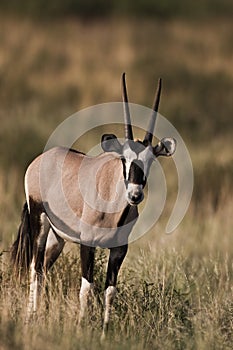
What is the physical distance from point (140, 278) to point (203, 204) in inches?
220

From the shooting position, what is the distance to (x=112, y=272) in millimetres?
6281

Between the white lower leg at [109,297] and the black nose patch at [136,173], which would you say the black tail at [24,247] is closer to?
the white lower leg at [109,297]

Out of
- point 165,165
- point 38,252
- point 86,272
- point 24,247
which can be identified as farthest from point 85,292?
point 165,165

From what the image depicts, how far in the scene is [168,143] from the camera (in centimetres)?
622

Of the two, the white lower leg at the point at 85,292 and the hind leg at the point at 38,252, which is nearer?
the white lower leg at the point at 85,292

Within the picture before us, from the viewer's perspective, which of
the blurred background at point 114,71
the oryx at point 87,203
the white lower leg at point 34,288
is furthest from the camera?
the blurred background at point 114,71

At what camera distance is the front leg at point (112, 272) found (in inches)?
246

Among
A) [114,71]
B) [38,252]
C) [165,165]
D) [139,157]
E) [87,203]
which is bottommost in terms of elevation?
[38,252]

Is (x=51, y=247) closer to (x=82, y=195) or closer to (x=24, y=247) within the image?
(x=24, y=247)

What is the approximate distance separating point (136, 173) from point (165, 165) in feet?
28.8

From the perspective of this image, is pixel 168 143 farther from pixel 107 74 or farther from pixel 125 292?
pixel 107 74

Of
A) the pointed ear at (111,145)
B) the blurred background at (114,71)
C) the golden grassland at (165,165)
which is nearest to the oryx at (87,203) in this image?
the pointed ear at (111,145)

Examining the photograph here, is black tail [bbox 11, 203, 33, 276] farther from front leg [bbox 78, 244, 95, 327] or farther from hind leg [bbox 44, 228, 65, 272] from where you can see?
front leg [bbox 78, 244, 95, 327]

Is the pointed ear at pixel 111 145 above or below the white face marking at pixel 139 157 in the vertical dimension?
above
